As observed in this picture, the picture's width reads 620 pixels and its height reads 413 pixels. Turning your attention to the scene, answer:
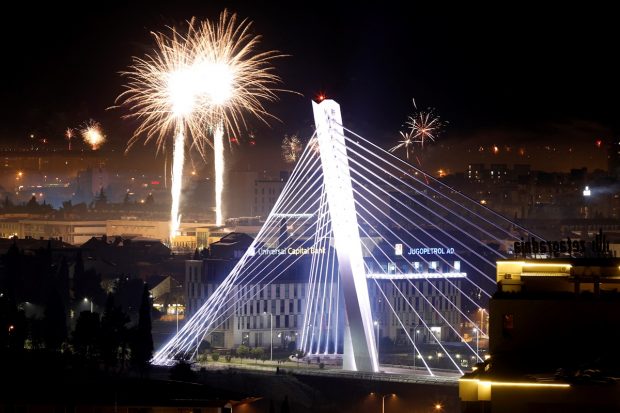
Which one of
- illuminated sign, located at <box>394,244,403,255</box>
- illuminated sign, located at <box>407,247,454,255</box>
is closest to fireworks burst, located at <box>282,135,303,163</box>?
illuminated sign, located at <box>407,247,454,255</box>

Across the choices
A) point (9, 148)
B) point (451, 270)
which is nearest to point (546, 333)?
point (451, 270)

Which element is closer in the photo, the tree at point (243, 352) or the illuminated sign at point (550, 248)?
the illuminated sign at point (550, 248)

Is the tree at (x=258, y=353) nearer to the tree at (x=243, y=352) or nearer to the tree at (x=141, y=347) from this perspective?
the tree at (x=243, y=352)

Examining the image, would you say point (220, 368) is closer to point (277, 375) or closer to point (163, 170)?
point (277, 375)

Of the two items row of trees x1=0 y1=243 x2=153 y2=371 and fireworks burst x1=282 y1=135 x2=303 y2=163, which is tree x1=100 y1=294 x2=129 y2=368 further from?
fireworks burst x1=282 y1=135 x2=303 y2=163

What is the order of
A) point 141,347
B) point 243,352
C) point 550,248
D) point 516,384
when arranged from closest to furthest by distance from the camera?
1. point 516,384
2. point 550,248
3. point 141,347
4. point 243,352

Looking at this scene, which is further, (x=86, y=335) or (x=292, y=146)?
(x=292, y=146)

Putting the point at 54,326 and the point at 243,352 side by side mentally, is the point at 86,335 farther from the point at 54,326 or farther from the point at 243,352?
the point at 243,352

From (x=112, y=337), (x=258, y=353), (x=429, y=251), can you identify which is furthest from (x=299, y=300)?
(x=112, y=337)

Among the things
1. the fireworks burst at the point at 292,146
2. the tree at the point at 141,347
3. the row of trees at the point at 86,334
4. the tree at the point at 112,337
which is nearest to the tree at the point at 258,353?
the row of trees at the point at 86,334
